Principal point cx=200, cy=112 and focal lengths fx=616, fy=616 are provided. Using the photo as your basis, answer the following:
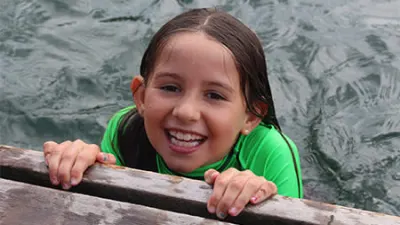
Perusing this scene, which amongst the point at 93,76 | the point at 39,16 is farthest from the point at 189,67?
the point at 39,16

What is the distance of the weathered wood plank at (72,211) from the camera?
1.97 metres

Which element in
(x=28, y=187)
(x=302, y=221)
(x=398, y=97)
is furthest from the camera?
(x=398, y=97)

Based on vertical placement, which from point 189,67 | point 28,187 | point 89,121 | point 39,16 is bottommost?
point 89,121

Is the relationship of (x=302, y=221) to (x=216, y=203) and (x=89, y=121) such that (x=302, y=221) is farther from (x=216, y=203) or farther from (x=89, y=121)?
(x=89, y=121)

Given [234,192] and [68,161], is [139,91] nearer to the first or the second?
[68,161]

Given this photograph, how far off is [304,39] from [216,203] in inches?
133

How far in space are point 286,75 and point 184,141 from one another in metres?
2.46

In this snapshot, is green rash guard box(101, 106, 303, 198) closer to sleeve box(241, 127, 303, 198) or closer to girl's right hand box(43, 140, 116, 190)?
sleeve box(241, 127, 303, 198)

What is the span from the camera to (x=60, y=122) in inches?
177

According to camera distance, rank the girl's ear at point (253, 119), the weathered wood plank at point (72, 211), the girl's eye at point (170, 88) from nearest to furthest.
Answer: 1. the weathered wood plank at point (72, 211)
2. the girl's eye at point (170, 88)
3. the girl's ear at point (253, 119)

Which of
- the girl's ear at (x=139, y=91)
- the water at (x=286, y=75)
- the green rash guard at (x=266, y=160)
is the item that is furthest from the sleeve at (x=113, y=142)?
the water at (x=286, y=75)

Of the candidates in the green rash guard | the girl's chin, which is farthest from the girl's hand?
the green rash guard

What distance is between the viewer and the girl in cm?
217

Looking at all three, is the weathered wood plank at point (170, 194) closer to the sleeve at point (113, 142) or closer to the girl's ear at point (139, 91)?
the girl's ear at point (139, 91)
